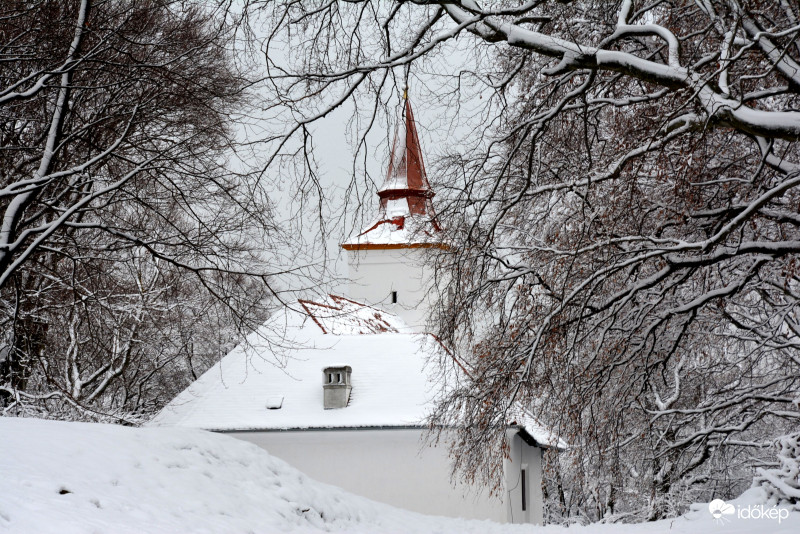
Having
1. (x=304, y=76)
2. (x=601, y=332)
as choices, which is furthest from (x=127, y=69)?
(x=601, y=332)

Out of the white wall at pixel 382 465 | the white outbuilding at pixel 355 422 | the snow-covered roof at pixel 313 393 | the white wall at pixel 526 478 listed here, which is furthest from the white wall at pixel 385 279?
the white wall at pixel 382 465

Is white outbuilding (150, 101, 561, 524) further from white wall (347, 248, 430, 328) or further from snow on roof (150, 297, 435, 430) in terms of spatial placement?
white wall (347, 248, 430, 328)

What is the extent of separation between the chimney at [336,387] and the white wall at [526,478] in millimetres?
4361

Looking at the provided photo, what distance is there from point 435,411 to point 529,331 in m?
1.35

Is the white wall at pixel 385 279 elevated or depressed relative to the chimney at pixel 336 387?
elevated

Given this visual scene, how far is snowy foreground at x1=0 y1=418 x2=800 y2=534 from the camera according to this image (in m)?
6.70

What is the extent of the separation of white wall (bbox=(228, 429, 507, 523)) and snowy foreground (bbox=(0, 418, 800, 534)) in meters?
10.7

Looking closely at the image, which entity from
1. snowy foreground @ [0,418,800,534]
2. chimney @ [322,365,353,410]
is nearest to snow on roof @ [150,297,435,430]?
chimney @ [322,365,353,410]

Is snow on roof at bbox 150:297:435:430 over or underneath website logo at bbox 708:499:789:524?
over

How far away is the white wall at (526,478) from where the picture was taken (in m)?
23.8

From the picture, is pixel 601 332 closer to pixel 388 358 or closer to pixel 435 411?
pixel 435 411

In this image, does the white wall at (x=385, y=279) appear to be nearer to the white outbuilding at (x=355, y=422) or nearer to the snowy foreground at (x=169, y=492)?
the white outbuilding at (x=355, y=422)

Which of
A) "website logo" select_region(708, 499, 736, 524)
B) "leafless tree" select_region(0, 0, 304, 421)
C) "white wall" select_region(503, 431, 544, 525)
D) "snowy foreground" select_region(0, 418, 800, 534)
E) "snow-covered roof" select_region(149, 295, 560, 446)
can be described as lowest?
"white wall" select_region(503, 431, 544, 525)

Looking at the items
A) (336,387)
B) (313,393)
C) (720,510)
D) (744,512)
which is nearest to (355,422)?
(336,387)
